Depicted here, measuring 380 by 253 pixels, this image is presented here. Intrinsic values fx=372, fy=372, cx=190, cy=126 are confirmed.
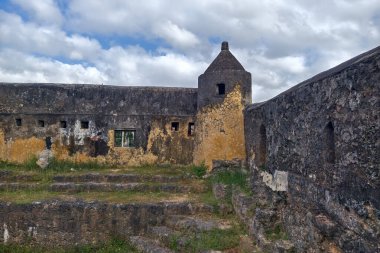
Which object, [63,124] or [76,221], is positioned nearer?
[76,221]

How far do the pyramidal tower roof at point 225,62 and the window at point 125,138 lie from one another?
422 cm

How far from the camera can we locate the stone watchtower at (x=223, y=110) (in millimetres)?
13531

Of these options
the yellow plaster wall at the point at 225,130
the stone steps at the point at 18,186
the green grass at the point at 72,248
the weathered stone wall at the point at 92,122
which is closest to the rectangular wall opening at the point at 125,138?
the weathered stone wall at the point at 92,122

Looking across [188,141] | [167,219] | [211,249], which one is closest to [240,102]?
[188,141]

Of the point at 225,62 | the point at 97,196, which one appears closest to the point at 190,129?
the point at 225,62

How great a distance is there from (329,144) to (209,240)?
3.53 m

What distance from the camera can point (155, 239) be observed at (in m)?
9.84

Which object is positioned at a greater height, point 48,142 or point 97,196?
point 48,142

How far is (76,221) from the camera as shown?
10.7 metres

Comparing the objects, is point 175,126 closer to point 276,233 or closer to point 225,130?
point 225,130

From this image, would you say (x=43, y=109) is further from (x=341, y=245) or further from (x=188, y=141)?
(x=341, y=245)

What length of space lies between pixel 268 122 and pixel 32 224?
7337 millimetres

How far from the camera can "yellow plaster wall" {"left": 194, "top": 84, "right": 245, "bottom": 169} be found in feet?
44.3

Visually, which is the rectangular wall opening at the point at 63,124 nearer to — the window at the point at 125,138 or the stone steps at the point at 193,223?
the window at the point at 125,138
